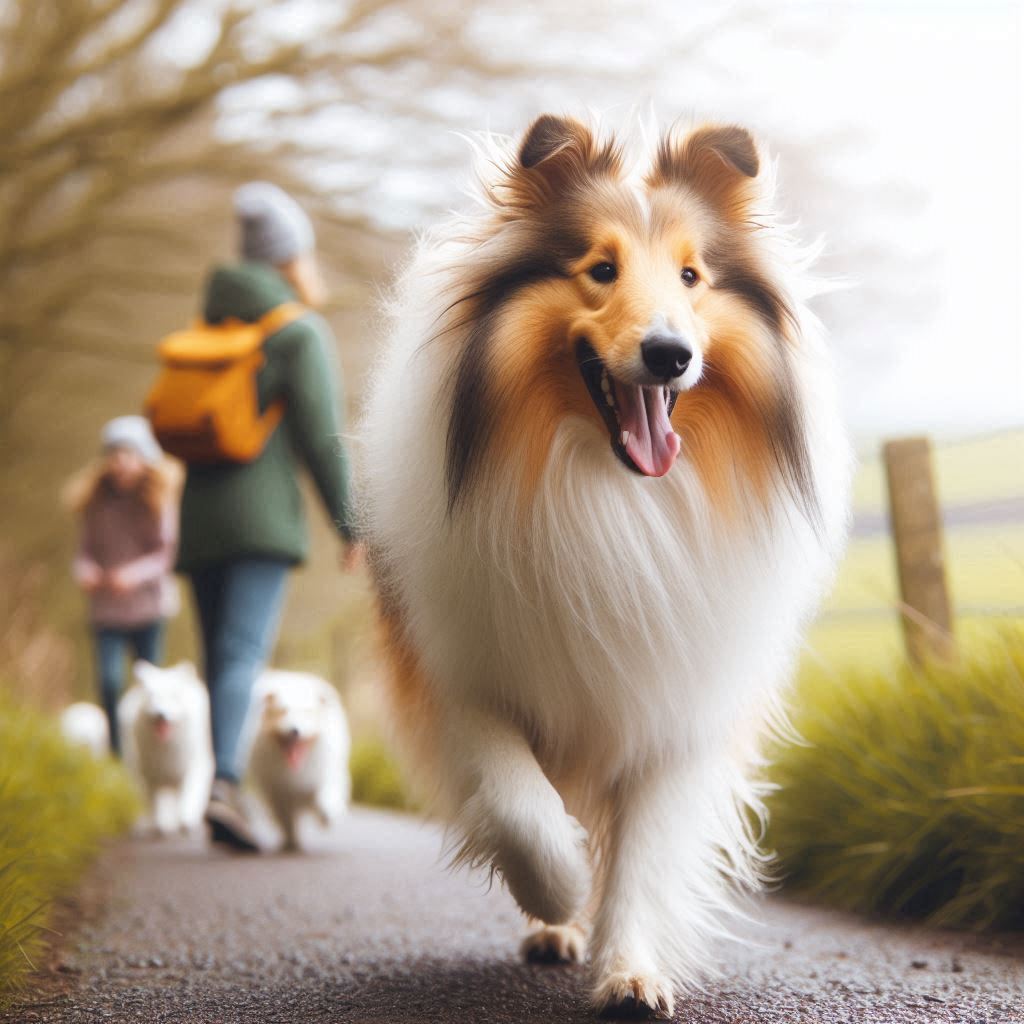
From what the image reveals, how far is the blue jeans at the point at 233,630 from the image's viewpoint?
5.09 metres

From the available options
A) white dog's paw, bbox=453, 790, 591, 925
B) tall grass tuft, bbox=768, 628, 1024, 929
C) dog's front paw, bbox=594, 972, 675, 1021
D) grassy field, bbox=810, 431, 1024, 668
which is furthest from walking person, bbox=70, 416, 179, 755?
dog's front paw, bbox=594, 972, 675, 1021

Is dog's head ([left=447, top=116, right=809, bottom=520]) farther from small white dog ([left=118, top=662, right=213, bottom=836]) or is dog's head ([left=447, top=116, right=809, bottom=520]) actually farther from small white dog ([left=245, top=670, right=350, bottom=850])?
Answer: small white dog ([left=118, top=662, right=213, bottom=836])

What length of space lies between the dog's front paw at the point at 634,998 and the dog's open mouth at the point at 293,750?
3.33m

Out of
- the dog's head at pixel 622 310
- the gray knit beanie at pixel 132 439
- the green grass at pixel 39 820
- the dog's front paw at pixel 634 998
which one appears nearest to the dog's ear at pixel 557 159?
the dog's head at pixel 622 310

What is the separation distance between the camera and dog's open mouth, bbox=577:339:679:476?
2572 millimetres

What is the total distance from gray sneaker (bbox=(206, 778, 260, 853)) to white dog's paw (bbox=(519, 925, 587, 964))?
241 cm

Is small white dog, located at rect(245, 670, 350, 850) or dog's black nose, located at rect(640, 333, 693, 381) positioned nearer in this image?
dog's black nose, located at rect(640, 333, 693, 381)

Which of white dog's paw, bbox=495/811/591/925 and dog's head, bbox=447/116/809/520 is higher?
dog's head, bbox=447/116/809/520

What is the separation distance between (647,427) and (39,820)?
2.86 meters

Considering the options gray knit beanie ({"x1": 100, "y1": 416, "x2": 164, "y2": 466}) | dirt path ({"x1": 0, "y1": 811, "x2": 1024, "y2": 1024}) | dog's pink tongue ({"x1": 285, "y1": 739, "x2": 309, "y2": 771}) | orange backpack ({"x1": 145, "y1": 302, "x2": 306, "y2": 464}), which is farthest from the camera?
gray knit beanie ({"x1": 100, "y1": 416, "x2": 164, "y2": 466})

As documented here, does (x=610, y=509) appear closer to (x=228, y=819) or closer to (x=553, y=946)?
(x=553, y=946)

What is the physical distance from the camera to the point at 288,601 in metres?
13.9

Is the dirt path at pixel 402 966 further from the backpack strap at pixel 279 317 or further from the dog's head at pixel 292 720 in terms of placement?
the backpack strap at pixel 279 317

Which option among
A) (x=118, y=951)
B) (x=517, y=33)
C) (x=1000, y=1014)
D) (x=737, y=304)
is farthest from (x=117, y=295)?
(x=1000, y=1014)
